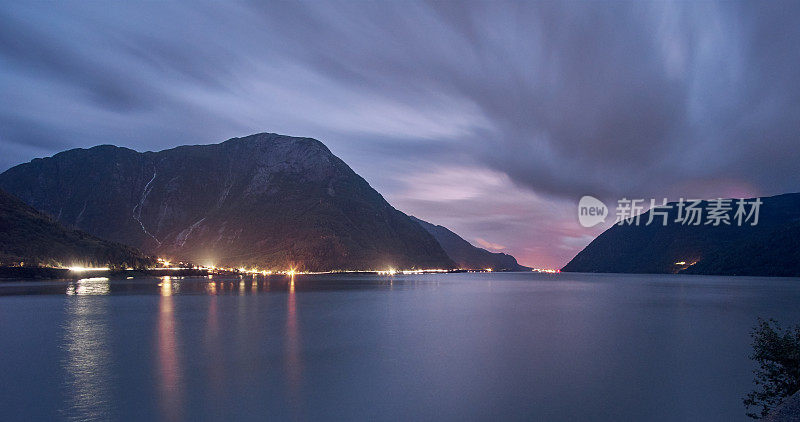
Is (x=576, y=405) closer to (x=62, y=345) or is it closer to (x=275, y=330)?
(x=275, y=330)

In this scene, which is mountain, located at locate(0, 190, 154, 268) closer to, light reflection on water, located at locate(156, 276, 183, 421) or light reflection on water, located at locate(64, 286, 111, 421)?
light reflection on water, located at locate(64, 286, 111, 421)

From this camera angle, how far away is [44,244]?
128 metres

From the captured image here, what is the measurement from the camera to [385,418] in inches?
583

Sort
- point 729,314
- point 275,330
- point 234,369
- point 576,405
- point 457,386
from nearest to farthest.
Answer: point 576,405, point 457,386, point 234,369, point 275,330, point 729,314

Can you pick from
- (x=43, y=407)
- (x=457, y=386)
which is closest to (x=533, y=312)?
(x=457, y=386)

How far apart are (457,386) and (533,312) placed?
3529 cm

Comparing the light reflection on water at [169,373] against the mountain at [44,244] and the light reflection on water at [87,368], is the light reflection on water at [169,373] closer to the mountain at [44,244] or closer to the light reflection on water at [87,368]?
the light reflection on water at [87,368]

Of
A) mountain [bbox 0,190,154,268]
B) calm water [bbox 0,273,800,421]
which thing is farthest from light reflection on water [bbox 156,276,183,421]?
mountain [bbox 0,190,154,268]

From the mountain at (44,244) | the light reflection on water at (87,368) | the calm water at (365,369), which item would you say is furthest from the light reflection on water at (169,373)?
the mountain at (44,244)

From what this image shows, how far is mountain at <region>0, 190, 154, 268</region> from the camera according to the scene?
394 feet

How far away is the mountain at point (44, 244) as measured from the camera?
120000mm

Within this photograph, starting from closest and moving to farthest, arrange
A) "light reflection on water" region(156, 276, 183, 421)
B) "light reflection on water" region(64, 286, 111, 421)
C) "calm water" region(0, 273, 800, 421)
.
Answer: "light reflection on water" region(156, 276, 183, 421), "light reflection on water" region(64, 286, 111, 421), "calm water" region(0, 273, 800, 421)

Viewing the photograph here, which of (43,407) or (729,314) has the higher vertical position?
(43,407)

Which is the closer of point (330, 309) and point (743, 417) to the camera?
point (743, 417)
